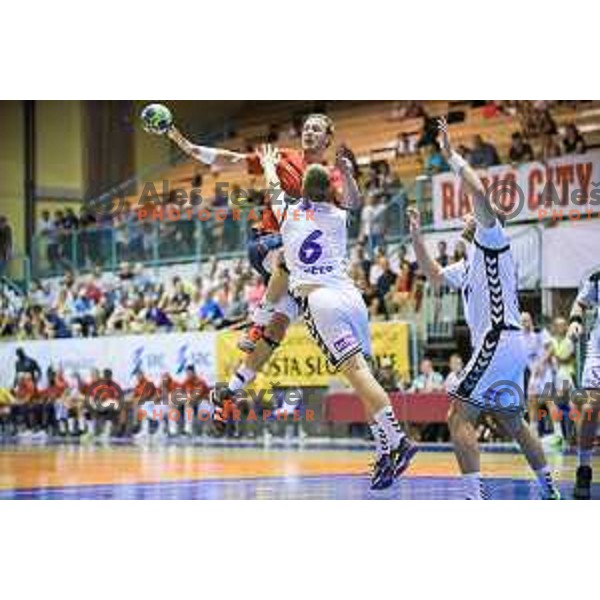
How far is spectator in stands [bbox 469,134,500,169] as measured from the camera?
13992mm

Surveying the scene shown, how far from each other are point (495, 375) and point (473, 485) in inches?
27.3

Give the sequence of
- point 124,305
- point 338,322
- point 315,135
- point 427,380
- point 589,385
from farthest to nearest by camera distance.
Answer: point 124,305
point 427,380
point 589,385
point 315,135
point 338,322

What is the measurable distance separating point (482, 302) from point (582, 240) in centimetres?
476

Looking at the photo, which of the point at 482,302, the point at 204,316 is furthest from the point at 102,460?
the point at 482,302

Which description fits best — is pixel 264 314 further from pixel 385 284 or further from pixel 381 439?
pixel 385 284

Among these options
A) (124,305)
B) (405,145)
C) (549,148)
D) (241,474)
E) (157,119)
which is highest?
(405,145)

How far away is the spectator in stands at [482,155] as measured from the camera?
45.9 feet

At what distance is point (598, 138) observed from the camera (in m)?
12.8

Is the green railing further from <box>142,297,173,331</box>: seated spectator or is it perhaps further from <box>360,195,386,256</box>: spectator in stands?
<box>142,297,173,331</box>: seated spectator

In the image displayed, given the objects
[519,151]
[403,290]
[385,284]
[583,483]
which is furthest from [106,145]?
[583,483]

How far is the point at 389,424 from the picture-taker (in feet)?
28.3

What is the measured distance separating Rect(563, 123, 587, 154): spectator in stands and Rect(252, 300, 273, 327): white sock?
4.46 meters

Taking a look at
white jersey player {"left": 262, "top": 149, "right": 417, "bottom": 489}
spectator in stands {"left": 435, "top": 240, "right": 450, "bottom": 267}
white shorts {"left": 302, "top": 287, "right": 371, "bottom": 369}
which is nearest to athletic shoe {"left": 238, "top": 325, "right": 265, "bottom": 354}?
white jersey player {"left": 262, "top": 149, "right": 417, "bottom": 489}
